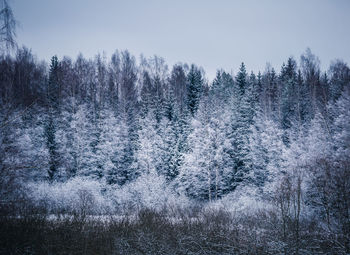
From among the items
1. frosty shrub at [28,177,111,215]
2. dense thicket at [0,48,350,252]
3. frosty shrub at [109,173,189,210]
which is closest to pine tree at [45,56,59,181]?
dense thicket at [0,48,350,252]

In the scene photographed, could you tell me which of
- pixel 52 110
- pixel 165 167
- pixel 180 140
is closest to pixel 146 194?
pixel 165 167

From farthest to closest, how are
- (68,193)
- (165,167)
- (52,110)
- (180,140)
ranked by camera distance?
(52,110) < (180,140) < (165,167) < (68,193)

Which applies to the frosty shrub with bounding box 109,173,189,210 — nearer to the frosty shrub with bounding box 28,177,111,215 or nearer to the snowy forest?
the snowy forest

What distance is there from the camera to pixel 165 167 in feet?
98.7

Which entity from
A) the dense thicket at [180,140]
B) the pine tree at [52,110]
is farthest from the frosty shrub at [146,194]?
the pine tree at [52,110]

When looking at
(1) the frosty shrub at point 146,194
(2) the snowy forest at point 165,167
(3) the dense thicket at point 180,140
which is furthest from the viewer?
(3) the dense thicket at point 180,140

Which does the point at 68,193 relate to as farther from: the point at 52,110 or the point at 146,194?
the point at 52,110

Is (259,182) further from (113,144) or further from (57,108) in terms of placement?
(57,108)

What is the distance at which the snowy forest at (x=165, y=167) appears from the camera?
703 centimetres

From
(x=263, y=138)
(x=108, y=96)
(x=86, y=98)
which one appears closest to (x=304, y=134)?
(x=263, y=138)

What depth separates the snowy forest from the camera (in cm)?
703

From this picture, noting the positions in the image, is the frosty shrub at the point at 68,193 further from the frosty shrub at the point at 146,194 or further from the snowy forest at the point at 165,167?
the frosty shrub at the point at 146,194

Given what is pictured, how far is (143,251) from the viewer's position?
23.8 feet

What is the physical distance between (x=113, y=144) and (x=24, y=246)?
25.0m
